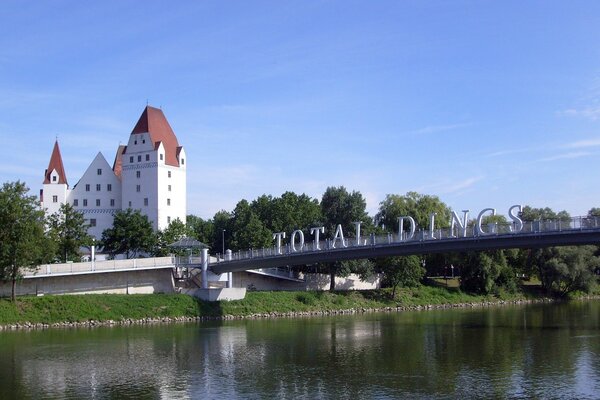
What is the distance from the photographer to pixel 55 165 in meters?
103

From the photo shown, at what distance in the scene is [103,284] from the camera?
69.2 metres

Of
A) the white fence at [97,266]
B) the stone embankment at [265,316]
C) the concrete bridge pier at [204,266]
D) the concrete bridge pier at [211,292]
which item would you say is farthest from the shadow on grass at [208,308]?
the white fence at [97,266]

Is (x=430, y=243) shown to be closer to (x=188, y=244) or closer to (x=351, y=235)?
(x=351, y=235)

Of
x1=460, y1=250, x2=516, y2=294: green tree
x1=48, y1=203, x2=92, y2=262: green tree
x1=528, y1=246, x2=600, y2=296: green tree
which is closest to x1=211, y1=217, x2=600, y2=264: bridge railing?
x1=48, y1=203, x2=92, y2=262: green tree

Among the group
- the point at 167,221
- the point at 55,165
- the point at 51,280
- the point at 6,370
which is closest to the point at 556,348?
the point at 6,370

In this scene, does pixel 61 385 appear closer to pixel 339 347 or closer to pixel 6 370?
pixel 6 370

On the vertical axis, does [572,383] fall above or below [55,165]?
below

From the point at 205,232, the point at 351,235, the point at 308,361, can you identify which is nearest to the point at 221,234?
the point at 205,232

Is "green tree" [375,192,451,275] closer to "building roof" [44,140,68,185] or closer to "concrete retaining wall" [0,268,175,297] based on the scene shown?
"concrete retaining wall" [0,268,175,297]

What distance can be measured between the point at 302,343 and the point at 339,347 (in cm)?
332

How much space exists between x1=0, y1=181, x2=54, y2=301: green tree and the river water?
23.4 ft

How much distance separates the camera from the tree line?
267 feet

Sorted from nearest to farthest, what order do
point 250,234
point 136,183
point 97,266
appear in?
point 97,266, point 250,234, point 136,183

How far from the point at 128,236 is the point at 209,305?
1609cm
